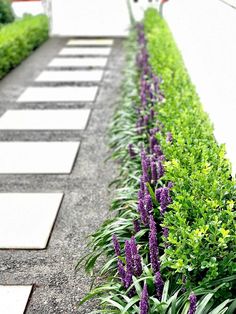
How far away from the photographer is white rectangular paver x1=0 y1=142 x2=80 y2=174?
4.51 metres

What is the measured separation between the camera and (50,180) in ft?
14.1

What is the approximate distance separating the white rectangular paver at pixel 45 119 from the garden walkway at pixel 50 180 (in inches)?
0.5

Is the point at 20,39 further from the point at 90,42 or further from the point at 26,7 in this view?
the point at 26,7

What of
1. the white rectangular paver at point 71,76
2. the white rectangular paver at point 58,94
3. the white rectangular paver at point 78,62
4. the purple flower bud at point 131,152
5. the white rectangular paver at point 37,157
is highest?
the purple flower bud at point 131,152

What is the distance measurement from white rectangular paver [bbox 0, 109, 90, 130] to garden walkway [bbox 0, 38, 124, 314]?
12 millimetres

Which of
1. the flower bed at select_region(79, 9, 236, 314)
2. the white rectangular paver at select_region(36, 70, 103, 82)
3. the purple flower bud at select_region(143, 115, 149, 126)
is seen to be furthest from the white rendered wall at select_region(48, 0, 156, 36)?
the flower bed at select_region(79, 9, 236, 314)

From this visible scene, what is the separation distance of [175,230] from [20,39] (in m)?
7.99

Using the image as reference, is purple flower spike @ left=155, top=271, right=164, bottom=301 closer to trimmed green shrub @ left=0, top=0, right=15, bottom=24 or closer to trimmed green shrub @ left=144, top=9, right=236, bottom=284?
trimmed green shrub @ left=144, top=9, right=236, bottom=284

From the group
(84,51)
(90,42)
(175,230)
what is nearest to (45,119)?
(175,230)

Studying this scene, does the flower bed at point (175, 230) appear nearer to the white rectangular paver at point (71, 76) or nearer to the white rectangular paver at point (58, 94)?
the white rectangular paver at point (58, 94)

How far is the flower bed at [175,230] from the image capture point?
6.84ft

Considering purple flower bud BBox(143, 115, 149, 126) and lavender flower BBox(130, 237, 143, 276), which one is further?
purple flower bud BBox(143, 115, 149, 126)

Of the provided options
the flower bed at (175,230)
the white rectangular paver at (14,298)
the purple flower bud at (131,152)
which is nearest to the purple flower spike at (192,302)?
the flower bed at (175,230)

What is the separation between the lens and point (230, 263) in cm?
207
